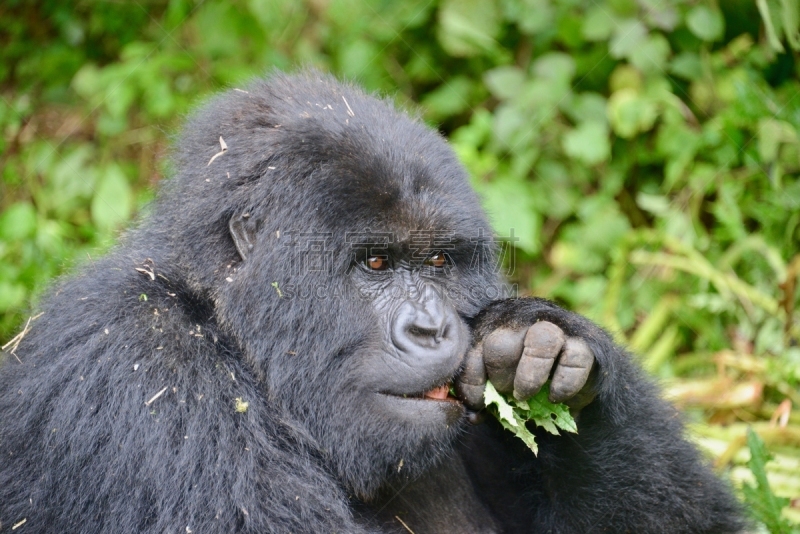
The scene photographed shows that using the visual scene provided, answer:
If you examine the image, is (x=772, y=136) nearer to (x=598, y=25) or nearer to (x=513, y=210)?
(x=598, y=25)

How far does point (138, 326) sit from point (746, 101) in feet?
13.9

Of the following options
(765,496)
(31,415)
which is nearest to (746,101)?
(765,496)

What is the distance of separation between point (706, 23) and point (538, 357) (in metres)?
4.07

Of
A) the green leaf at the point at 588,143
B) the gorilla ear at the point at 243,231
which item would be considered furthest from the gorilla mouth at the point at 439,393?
the green leaf at the point at 588,143

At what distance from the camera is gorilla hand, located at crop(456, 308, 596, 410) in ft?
8.52

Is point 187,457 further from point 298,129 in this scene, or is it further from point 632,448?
point 632,448

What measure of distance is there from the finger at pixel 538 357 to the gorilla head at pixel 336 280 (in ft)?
0.77

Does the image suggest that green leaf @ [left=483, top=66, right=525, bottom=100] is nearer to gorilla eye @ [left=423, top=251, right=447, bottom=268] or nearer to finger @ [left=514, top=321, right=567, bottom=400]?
gorilla eye @ [left=423, top=251, right=447, bottom=268]

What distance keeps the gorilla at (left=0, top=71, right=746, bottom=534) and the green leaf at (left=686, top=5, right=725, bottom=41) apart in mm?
3391

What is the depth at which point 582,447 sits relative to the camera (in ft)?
9.84

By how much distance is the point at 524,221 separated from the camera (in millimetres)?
5523

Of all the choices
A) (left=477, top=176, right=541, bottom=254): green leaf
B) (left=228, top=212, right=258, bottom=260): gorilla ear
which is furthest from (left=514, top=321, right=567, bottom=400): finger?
(left=477, top=176, right=541, bottom=254): green leaf

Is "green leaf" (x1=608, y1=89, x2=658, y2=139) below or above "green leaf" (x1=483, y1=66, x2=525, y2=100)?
above

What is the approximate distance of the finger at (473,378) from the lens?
2.74 meters
